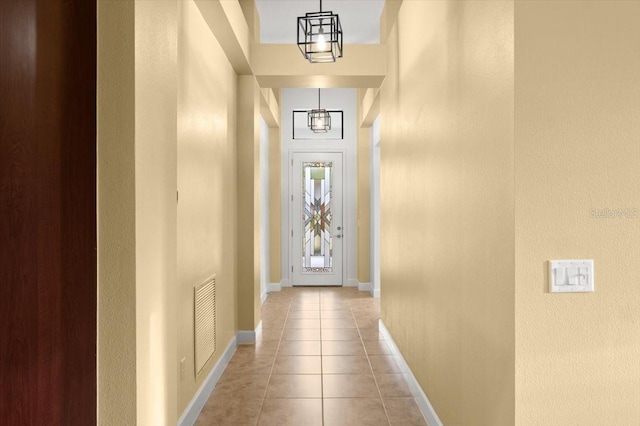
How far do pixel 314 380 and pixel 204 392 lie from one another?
89cm

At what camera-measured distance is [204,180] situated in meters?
3.39

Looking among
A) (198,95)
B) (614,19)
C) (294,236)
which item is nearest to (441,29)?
(614,19)

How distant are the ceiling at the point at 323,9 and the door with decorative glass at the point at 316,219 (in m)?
2.58

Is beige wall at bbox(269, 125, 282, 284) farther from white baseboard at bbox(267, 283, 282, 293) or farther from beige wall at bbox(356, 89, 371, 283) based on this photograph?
beige wall at bbox(356, 89, 371, 283)

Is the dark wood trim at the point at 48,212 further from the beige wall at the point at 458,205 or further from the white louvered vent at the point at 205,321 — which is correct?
the white louvered vent at the point at 205,321

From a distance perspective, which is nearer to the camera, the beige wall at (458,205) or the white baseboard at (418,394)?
A: the beige wall at (458,205)

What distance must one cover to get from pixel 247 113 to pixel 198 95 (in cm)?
155

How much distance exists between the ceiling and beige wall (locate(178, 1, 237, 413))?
1057mm

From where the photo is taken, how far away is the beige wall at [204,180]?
286 cm

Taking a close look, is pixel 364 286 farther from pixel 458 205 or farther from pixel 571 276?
pixel 571 276

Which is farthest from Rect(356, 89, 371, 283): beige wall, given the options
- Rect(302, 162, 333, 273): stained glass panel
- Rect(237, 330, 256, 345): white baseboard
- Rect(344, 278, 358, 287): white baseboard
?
Rect(237, 330, 256, 345): white baseboard

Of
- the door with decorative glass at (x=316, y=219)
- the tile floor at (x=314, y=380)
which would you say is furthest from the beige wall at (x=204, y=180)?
the door with decorative glass at (x=316, y=219)

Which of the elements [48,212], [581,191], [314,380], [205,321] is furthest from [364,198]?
[48,212]

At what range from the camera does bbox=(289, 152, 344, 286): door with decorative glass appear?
321 inches
